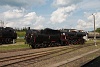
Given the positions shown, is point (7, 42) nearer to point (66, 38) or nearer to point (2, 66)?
point (66, 38)

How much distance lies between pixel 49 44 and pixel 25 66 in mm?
20230

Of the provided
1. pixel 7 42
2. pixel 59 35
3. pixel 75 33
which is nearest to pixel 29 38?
pixel 59 35

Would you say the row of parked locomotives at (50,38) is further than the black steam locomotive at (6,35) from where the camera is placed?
No

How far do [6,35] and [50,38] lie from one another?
9247 mm

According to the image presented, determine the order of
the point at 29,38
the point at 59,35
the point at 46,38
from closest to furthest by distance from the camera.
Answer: the point at 29,38 < the point at 46,38 < the point at 59,35

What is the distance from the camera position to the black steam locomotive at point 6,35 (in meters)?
38.3

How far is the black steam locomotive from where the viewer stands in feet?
126

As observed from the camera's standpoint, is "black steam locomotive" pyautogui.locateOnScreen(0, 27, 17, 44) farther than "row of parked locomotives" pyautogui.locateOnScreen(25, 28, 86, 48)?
Yes

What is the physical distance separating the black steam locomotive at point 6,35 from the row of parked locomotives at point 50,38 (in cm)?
862

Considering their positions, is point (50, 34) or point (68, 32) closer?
point (50, 34)

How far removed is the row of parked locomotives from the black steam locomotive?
8619 mm

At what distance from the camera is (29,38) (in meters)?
30.2

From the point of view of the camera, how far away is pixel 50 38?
112 feet

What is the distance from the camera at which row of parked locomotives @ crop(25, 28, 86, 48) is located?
30047mm
